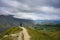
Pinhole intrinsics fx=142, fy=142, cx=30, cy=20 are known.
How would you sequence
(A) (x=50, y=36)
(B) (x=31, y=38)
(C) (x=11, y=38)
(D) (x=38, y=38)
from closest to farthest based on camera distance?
1. (C) (x=11, y=38)
2. (B) (x=31, y=38)
3. (D) (x=38, y=38)
4. (A) (x=50, y=36)

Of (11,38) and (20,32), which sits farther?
(20,32)

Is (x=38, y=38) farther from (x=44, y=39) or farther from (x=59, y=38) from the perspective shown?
(x=59, y=38)

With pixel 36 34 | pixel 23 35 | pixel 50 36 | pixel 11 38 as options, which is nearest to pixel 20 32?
pixel 23 35

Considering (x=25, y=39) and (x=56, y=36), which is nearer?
(x=25, y=39)

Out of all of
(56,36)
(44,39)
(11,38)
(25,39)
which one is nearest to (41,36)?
(44,39)

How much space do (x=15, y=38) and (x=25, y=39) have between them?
1.79 meters

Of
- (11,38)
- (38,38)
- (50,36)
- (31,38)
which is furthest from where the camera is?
(50,36)

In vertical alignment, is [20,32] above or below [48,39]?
above

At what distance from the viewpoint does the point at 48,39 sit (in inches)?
1136

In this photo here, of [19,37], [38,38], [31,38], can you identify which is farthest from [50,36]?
[19,37]

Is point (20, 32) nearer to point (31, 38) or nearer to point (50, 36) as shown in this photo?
point (31, 38)

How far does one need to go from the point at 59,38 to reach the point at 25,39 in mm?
8931

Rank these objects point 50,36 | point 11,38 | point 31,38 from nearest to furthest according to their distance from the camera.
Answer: point 11,38 < point 31,38 < point 50,36

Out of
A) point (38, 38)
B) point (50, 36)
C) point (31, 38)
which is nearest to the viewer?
point (31, 38)
